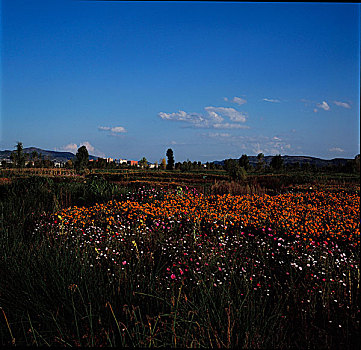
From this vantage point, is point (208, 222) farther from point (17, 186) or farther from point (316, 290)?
point (17, 186)

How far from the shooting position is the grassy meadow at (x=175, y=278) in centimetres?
204

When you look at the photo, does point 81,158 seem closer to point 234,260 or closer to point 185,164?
point 234,260

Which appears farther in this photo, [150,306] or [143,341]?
[150,306]

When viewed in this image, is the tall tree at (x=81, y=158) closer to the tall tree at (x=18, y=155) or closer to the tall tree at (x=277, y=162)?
the tall tree at (x=18, y=155)

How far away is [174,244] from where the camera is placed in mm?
4082

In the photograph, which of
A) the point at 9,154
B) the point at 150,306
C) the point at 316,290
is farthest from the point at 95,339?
the point at 9,154

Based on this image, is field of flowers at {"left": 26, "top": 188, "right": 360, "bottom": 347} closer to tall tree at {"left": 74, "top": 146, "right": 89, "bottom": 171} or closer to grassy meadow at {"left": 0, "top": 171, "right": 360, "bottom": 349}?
grassy meadow at {"left": 0, "top": 171, "right": 360, "bottom": 349}

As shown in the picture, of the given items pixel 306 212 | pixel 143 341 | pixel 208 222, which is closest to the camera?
pixel 143 341

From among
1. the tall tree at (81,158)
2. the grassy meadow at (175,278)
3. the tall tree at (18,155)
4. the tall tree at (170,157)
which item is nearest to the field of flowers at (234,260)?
the grassy meadow at (175,278)

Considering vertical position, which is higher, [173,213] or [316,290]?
[173,213]

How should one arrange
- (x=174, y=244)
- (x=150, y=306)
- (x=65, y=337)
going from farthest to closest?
(x=174, y=244), (x=150, y=306), (x=65, y=337)

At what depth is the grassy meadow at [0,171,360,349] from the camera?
204 centimetres

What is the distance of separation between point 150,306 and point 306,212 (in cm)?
539

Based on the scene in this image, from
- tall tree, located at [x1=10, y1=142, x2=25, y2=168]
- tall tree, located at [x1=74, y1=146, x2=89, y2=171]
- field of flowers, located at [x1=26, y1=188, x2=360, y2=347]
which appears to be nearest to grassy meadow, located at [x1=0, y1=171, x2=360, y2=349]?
field of flowers, located at [x1=26, y1=188, x2=360, y2=347]
